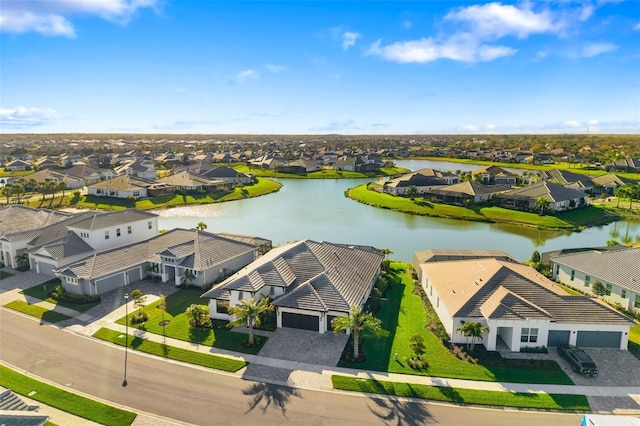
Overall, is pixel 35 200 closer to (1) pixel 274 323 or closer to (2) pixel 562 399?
(1) pixel 274 323

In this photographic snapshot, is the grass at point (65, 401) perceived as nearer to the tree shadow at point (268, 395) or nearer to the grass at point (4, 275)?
the tree shadow at point (268, 395)

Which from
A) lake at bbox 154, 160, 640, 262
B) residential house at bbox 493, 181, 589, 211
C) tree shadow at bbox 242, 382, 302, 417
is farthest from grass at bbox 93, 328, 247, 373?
residential house at bbox 493, 181, 589, 211

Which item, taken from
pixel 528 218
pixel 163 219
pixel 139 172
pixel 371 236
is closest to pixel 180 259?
pixel 371 236

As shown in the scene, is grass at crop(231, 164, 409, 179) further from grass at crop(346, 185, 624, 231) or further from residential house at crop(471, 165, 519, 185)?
grass at crop(346, 185, 624, 231)

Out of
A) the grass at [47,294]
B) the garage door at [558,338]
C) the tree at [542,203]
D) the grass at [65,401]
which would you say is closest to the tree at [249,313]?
the grass at [65,401]

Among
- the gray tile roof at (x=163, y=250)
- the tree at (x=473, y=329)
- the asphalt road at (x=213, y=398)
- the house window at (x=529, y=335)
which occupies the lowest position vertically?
the asphalt road at (x=213, y=398)
